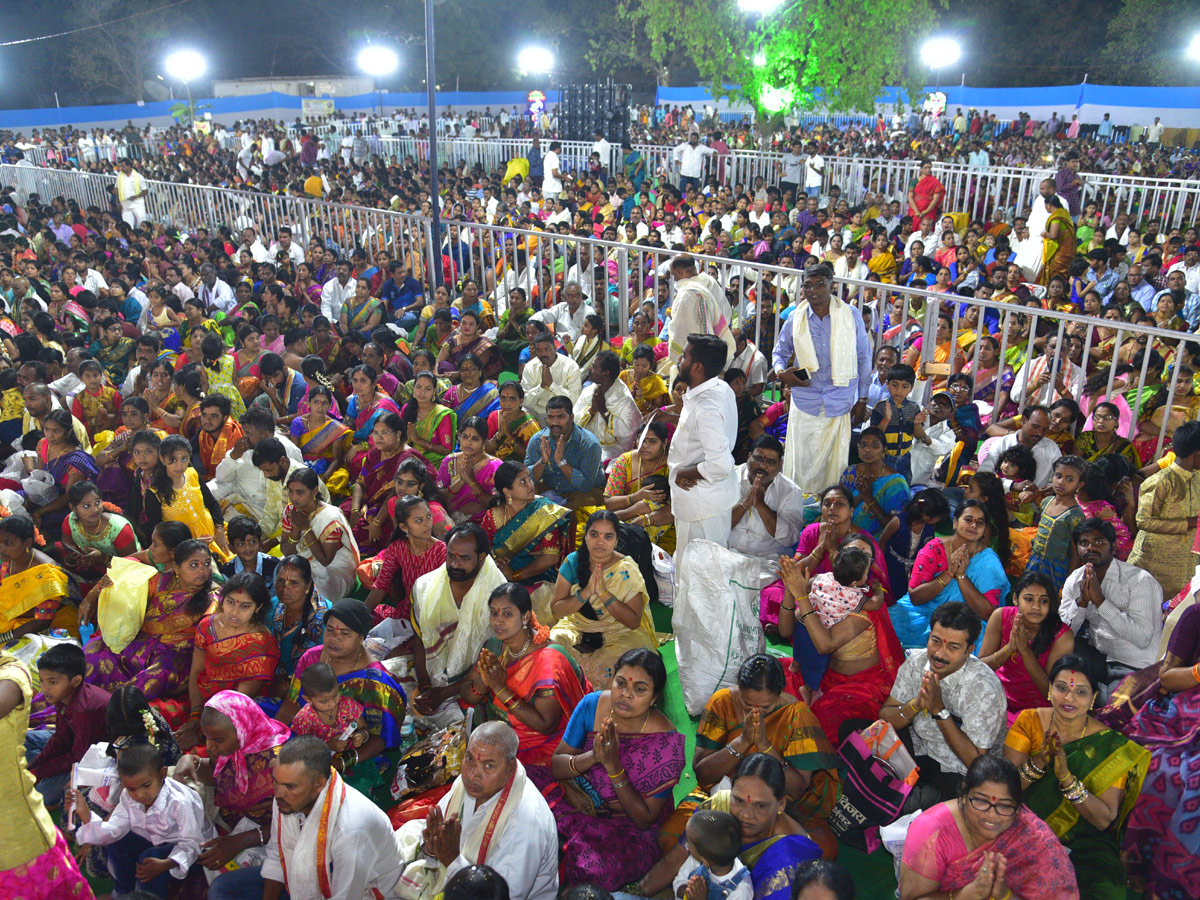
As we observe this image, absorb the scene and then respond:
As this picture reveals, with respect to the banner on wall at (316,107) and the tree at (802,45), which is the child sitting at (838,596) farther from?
the banner on wall at (316,107)

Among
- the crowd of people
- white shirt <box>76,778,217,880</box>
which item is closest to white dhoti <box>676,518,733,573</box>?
the crowd of people

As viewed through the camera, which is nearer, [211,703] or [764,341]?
[211,703]

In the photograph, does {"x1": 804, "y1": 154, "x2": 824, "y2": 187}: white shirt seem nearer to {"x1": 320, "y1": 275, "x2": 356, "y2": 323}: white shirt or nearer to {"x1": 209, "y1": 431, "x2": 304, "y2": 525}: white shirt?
{"x1": 320, "y1": 275, "x2": 356, "y2": 323}: white shirt

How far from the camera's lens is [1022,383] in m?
5.58

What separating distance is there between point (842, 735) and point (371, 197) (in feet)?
42.2

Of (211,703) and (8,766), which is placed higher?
(8,766)

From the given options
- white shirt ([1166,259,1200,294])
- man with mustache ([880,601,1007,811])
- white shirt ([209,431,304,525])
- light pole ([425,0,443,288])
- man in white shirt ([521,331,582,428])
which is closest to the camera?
man with mustache ([880,601,1007,811])

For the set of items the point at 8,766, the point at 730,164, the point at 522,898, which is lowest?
the point at 522,898

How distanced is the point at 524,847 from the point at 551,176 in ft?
48.8

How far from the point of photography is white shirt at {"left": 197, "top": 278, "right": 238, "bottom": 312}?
9.59 metres

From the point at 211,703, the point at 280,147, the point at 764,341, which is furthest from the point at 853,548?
the point at 280,147

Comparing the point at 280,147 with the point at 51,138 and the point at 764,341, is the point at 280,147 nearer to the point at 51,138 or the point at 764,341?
the point at 51,138

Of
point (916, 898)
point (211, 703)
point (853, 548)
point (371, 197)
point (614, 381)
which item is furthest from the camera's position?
point (371, 197)

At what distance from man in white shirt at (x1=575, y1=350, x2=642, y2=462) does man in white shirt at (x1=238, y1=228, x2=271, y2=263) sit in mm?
6745
